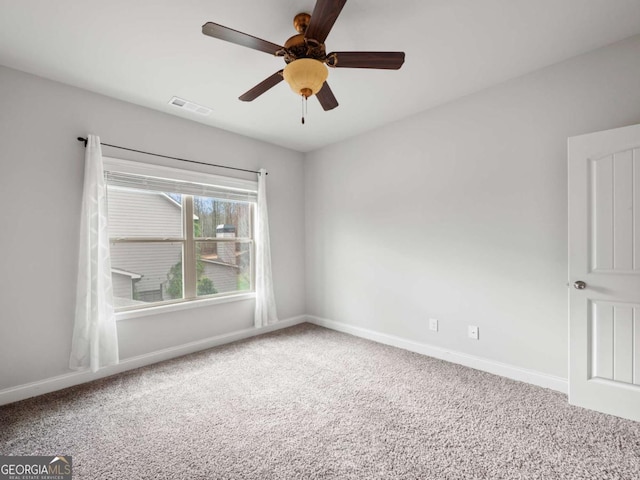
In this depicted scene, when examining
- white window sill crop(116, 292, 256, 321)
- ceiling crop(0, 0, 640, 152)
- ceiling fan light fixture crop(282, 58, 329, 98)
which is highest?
ceiling crop(0, 0, 640, 152)

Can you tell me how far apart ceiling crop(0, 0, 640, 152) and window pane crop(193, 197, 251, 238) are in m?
1.16

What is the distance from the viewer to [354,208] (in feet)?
13.2

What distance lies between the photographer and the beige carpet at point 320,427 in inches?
65.9

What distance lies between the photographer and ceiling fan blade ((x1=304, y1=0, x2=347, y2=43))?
146cm

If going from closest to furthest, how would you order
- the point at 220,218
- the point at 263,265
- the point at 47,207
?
1. the point at 47,207
2. the point at 220,218
3. the point at 263,265

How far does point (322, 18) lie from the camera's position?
1.56m

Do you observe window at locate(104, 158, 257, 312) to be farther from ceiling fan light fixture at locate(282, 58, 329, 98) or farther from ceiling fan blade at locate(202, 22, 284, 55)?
ceiling fan light fixture at locate(282, 58, 329, 98)

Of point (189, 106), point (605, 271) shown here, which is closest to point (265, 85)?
point (189, 106)

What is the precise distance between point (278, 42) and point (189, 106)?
1.37m

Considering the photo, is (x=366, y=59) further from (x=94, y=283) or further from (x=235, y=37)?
(x=94, y=283)

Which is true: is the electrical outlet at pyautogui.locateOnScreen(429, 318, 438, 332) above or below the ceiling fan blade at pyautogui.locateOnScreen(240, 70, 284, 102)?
below

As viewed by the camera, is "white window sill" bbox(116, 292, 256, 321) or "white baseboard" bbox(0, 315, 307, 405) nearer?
"white baseboard" bbox(0, 315, 307, 405)

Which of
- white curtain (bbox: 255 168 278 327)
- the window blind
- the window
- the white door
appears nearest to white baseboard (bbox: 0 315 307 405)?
white curtain (bbox: 255 168 278 327)

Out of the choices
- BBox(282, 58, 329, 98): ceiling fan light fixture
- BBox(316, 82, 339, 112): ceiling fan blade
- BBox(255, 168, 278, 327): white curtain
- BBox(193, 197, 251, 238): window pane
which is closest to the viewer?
BBox(282, 58, 329, 98): ceiling fan light fixture
